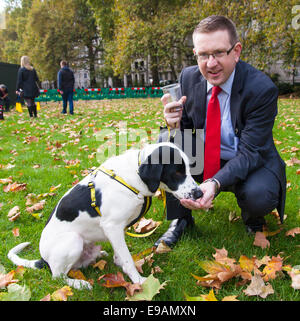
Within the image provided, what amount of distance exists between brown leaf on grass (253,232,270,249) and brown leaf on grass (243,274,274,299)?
589 mm

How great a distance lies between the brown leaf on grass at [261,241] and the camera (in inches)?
103

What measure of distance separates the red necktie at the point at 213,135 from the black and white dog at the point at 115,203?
0.73m

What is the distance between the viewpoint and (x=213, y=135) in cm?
274

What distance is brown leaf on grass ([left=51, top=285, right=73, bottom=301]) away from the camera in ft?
6.85

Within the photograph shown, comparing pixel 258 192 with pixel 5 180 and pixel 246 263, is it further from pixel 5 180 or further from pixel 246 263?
pixel 5 180

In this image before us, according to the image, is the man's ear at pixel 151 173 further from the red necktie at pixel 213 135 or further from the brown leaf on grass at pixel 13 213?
the brown leaf on grass at pixel 13 213

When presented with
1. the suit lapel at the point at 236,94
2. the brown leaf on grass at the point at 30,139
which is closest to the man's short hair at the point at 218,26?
the suit lapel at the point at 236,94

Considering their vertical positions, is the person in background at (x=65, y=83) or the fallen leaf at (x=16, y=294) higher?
the person in background at (x=65, y=83)

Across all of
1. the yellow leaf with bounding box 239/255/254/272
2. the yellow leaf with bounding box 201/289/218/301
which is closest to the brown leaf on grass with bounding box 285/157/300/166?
the yellow leaf with bounding box 239/255/254/272

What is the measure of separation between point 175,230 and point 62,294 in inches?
48.0

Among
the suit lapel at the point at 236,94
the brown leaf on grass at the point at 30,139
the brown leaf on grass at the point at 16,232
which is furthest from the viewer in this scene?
the brown leaf on grass at the point at 30,139

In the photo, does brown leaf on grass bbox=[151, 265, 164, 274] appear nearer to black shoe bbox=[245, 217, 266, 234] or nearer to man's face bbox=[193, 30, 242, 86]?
black shoe bbox=[245, 217, 266, 234]

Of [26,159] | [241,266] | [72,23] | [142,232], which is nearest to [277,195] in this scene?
[241,266]
